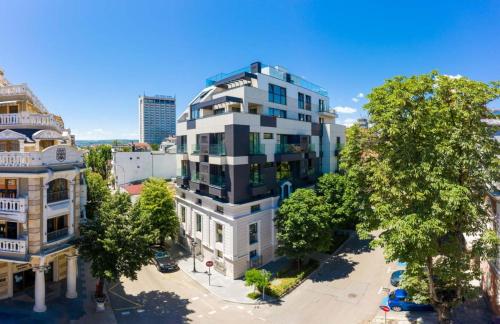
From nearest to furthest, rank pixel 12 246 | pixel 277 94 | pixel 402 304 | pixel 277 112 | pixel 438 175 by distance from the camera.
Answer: pixel 438 175
pixel 12 246
pixel 402 304
pixel 277 94
pixel 277 112

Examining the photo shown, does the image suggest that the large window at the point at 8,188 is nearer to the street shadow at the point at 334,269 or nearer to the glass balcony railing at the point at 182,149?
the glass balcony railing at the point at 182,149

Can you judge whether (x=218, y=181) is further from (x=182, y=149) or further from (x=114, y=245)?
(x=114, y=245)

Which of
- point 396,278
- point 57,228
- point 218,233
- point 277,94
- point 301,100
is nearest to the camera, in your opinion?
point 57,228

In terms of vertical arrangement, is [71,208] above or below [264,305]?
→ above

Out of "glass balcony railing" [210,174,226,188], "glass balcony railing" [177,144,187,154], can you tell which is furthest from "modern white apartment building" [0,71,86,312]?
"glass balcony railing" [177,144,187,154]

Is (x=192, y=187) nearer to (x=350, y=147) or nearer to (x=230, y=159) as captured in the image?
(x=230, y=159)

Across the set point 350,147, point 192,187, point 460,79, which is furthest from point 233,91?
point 460,79

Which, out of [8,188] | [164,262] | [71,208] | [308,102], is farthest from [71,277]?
[308,102]
